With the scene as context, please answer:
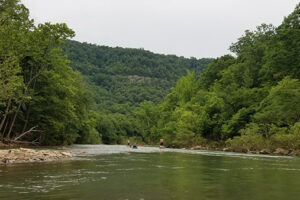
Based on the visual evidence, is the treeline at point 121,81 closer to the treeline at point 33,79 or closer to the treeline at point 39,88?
the treeline at point 39,88

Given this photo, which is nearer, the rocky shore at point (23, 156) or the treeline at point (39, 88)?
the rocky shore at point (23, 156)

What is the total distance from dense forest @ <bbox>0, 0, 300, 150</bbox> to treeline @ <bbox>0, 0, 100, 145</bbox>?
0.38 feet

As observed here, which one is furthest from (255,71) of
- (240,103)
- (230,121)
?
(230,121)

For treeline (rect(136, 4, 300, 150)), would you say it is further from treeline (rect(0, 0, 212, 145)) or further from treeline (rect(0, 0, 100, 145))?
treeline (rect(0, 0, 100, 145))

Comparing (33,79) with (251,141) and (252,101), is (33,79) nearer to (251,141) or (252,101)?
(251,141)

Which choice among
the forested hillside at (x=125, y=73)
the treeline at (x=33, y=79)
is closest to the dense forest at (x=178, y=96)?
the treeline at (x=33, y=79)

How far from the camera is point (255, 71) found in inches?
2766

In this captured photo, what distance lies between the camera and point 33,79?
140 feet

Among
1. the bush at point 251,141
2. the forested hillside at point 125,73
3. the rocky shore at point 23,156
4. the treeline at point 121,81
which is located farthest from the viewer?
the forested hillside at point 125,73

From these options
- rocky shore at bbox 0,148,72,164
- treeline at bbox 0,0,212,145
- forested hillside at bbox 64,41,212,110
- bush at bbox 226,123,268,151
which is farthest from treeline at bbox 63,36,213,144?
rocky shore at bbox 0,148,72,164

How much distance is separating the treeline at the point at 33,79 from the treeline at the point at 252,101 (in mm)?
28271

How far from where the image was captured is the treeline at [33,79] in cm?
3491

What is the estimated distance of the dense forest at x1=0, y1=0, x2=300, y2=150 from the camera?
124 feet

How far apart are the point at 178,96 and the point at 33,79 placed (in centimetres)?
5768
